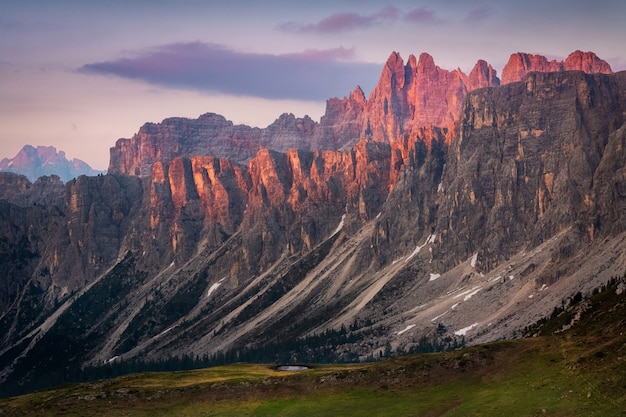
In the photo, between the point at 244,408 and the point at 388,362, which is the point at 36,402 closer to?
the point at 244,408

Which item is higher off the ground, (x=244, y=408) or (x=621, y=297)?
(x=621, y=297)

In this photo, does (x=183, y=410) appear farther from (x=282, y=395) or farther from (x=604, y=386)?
(x=604, y=386)

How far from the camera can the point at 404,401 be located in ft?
381

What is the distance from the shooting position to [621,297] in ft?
458

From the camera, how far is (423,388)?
4715 inches

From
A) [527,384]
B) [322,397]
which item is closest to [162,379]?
[322,397]

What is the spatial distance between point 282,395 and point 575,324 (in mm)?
45788

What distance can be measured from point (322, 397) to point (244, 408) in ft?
33.3

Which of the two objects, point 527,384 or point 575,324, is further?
point 575,324

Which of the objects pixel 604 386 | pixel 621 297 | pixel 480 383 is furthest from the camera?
pixel 621 297

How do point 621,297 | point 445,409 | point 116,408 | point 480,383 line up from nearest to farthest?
point 445,409 < point 480,383 < point 116,408 < point 621,297

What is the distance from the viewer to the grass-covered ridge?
106 metres

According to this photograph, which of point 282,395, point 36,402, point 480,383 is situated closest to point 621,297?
point 480,383

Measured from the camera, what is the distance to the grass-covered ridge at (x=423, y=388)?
10638cm
